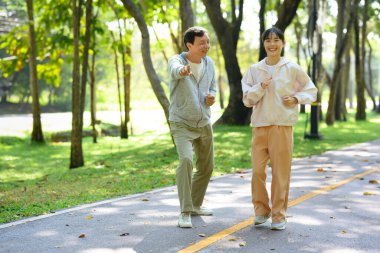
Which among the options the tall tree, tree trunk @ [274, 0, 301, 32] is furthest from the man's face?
the tall tree

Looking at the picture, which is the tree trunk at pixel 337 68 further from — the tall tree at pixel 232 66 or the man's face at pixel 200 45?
the man's face at pixel 200 45

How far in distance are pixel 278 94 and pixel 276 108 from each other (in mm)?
147

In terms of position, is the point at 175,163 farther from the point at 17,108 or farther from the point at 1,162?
the point at 17,108

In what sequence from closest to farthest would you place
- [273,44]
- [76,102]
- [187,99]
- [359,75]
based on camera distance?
[273,44] → [187,99] → [76,102] → [359,75]

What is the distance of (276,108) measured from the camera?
6.27 meters

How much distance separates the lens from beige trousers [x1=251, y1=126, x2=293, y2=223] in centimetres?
628

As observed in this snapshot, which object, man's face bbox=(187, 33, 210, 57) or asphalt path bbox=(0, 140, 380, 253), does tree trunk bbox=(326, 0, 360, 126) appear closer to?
asphalt path bbox=(0, 140, 380, 253)

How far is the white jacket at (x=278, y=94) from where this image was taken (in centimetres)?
626

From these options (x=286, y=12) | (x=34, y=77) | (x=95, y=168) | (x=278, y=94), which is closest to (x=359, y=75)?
(x=286, y=12)

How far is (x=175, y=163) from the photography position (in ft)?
43.1

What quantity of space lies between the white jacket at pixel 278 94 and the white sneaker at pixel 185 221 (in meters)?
1.21

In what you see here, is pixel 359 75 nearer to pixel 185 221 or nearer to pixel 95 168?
pixel 95 168

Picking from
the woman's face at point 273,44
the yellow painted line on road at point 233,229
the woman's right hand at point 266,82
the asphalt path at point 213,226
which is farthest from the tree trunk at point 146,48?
the woman's right hand at point 266,82

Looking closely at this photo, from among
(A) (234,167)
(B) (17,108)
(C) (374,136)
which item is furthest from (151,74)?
(B) (17,108)
